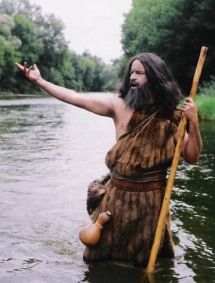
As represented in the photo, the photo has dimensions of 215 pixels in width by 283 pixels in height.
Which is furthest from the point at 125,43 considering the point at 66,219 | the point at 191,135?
the point at 191,135

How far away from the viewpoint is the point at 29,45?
4053 inches

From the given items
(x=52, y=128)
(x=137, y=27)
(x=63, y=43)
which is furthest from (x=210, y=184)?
(x=63, y=43)

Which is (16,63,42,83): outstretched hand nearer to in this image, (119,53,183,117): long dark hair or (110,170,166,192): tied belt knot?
(119,53,183,117): long dark hair

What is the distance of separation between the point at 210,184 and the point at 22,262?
5333 mm

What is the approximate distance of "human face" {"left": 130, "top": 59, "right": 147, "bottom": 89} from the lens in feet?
15.9

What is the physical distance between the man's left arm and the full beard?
0.40 metres

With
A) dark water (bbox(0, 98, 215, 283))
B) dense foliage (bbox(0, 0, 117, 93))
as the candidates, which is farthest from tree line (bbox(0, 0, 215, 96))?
dark water (bbox(0, 98, 215, 283))

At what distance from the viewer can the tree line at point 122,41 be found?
39906 mm

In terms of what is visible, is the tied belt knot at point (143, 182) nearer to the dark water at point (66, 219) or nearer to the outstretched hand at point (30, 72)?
the dark water at point (66, 219)

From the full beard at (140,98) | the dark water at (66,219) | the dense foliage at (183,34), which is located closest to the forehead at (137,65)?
the full beard at (140,98)

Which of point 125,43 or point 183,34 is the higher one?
point 125,43

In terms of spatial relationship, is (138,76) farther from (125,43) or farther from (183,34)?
(125,43)

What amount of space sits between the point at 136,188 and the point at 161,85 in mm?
929

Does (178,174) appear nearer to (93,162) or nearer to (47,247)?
(93,162)
